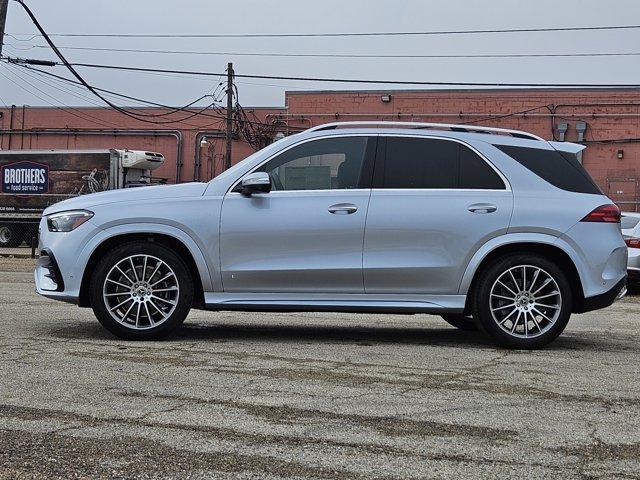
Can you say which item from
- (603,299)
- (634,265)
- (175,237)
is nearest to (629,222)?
(634,265)

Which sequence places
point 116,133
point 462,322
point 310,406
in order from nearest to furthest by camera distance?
1. point 310,406
2. point 462,322
3. point 116,133

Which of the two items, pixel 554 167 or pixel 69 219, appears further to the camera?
pixel 554 167

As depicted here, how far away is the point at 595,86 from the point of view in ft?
106

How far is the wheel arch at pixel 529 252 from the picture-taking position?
21.9 ft

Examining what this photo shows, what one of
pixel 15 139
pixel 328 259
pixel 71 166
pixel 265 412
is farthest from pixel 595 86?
pixel 265 412

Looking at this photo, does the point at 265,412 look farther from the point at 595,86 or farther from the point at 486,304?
the point at 595,86

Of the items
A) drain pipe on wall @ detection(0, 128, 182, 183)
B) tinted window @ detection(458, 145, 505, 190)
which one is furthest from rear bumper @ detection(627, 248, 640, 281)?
drain pipe on wall @ detection(0, 128, 182, 183)

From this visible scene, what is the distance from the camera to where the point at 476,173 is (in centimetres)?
692

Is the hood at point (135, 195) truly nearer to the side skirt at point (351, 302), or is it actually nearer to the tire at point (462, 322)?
the side skirt at point (351, 302)

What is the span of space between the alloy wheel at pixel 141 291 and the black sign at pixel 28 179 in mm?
25703

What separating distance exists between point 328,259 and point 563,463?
323 centimetres

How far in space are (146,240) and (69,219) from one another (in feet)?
2.15

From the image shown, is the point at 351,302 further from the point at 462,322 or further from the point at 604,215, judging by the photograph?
the point at 604,215

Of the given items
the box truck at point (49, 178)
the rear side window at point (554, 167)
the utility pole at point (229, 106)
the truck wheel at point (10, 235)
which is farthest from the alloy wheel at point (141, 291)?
the truck wheel at point (10, 235)
